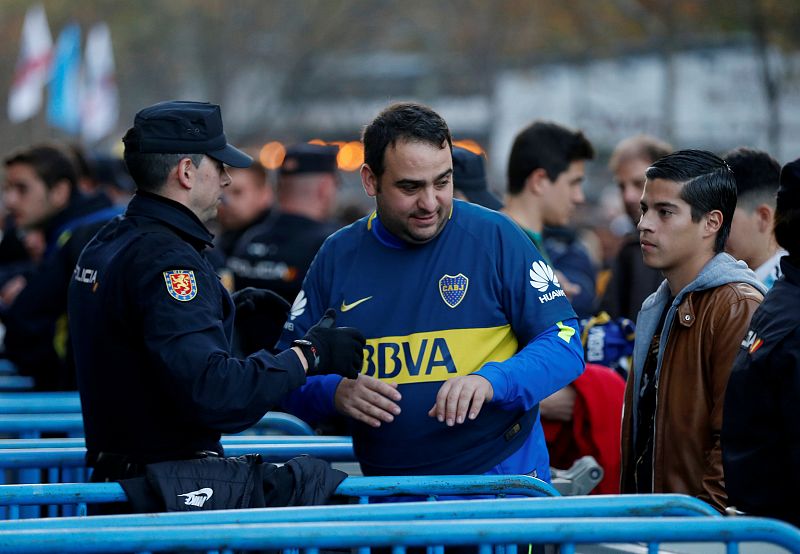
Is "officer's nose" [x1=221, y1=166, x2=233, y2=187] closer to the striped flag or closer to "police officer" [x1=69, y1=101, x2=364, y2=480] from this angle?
"police officer" [x1=69, y1=101, x2=364, y2=480]

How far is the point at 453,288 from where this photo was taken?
14.3 ft

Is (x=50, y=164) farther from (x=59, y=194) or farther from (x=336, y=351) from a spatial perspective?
(x=336, y=351)

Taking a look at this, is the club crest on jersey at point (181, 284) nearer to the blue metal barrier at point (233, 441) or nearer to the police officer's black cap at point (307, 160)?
the blue metal barrier at point (233, 441)

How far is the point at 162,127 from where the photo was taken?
169 inches

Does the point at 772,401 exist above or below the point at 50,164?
below

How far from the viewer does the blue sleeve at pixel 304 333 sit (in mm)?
4430

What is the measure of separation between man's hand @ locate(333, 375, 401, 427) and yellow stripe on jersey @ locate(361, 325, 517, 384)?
0.31 feet

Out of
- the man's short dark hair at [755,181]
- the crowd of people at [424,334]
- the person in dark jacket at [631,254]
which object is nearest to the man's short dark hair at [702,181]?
the crowd of people at [424,334]

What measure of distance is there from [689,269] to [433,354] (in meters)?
1.03

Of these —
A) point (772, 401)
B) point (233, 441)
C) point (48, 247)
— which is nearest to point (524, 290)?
point (772, 401)

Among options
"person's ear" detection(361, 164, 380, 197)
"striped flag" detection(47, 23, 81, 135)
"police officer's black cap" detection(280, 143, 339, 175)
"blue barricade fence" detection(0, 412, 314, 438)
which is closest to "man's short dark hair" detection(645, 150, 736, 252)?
"person's ear" detection(361, 164, 380, 197)

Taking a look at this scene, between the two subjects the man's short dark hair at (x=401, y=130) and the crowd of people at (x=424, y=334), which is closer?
the crowd of people at (x=424, y=334)

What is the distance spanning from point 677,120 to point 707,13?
2.58 meters

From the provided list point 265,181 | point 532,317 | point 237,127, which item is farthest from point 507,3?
point 532,317
